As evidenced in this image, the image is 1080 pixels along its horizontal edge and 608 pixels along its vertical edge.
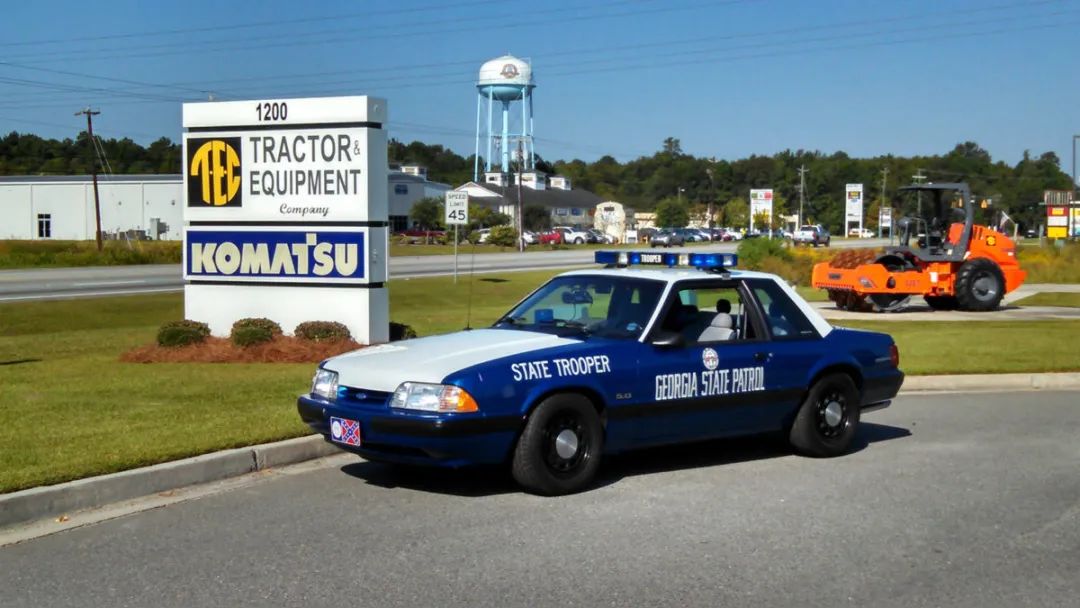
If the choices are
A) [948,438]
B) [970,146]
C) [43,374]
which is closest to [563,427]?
[948,438]

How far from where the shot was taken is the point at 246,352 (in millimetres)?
15625

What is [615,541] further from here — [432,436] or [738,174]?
[738,174]

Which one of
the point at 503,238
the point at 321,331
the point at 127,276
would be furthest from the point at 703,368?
the point at 503,238

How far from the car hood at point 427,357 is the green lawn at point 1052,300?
24.0 metres

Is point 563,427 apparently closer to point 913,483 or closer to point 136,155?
point 913,483

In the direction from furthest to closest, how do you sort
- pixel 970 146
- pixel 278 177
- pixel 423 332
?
pixel 970 146 → pixel 423 332 → pixel 278 177

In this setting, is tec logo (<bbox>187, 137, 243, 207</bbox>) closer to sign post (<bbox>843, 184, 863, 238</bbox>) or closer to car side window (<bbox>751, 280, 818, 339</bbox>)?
car side window (<bbox>751, 280, 818, 339</bbox>)

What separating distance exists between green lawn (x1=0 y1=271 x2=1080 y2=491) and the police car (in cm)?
147

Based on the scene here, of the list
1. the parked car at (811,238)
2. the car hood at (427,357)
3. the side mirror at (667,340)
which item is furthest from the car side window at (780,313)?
the parked car at (811,238)

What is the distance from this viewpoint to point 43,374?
1340 centimetres

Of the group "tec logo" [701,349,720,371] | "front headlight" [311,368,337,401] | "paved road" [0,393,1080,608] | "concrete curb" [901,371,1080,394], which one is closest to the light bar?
"tec logo" [701,349,720,371]

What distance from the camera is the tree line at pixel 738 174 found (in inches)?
4648

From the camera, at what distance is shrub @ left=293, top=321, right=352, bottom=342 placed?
15.9 meters

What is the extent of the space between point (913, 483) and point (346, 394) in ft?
13.7
